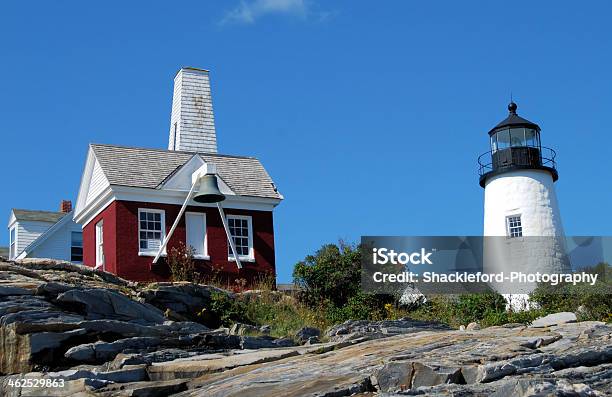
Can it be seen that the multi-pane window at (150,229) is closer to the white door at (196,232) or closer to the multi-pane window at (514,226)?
the white door at (196,232)

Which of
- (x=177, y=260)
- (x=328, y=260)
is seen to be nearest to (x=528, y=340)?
(x=328, y=260)

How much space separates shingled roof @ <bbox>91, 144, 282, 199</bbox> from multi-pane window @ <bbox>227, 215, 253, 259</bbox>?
0.82m

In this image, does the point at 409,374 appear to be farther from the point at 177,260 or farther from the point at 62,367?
the point at 177,260

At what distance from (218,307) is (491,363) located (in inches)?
457

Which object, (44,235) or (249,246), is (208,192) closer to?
(249,246)

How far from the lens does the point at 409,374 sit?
40.1 ft

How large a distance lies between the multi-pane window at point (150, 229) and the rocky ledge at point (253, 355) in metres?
5.70

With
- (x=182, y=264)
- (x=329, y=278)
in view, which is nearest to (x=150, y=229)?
(x=182, y=264)

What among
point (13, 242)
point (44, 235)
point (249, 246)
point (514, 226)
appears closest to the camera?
point (249, 246)

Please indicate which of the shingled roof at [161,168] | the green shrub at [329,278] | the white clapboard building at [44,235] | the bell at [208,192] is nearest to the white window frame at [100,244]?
the shingled roof at [161,168]

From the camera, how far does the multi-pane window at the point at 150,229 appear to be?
1065 inches

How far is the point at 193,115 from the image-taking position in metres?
31.6

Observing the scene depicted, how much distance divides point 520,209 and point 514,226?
0.60m

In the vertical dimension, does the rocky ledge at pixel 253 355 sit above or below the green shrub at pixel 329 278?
below
